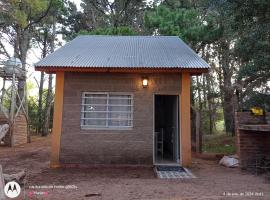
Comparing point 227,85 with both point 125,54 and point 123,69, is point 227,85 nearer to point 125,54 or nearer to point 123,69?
point 125,54

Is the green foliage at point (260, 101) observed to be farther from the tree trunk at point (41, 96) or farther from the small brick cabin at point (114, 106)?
the tree trunk at point (41, 96)

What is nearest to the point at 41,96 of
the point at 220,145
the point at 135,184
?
the point at 220,145

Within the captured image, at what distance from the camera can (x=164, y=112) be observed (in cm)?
1170

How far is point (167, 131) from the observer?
1098 cm

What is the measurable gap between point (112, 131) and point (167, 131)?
133 inches

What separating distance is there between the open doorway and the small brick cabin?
214mm

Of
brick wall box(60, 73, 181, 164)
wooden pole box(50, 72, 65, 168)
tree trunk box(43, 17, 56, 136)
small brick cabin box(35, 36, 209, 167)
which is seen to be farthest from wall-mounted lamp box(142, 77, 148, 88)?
tree trunk box(43, 17, 56, 136)

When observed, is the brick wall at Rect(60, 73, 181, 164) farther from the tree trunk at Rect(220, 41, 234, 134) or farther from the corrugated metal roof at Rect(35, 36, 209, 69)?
the tree trunk at Rect(220, 41, 234, 134)

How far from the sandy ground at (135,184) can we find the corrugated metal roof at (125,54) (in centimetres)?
285

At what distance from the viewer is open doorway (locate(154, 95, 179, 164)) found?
8.78 meters

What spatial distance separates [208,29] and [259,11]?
471 cm

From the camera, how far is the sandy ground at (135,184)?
16.4ft

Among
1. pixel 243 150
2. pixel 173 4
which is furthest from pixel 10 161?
pixel 173 4

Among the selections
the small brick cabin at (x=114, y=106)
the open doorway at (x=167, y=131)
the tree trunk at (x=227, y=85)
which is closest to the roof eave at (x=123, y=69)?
the small brick cabin at (x=114, y=106)
